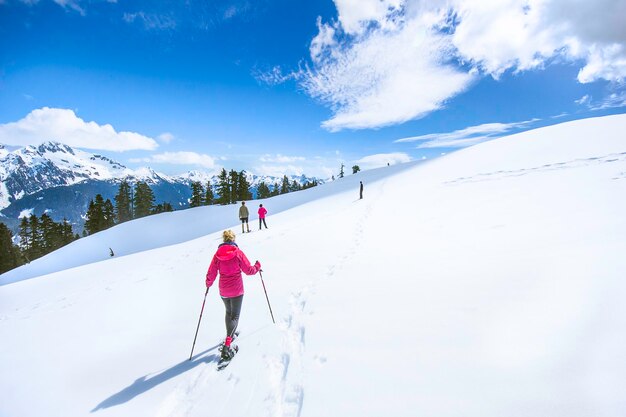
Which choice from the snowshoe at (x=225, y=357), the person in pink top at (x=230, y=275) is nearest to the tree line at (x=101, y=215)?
the person in pink top at (x=230, y=275)

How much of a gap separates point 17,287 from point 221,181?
137ft

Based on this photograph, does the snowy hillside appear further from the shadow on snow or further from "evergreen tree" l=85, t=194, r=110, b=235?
"evergreen tree" l=85, t=194, r=110, b=235

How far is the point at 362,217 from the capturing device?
1691 centimetres

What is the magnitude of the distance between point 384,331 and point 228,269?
136 inches

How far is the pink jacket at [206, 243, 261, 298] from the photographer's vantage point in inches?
218

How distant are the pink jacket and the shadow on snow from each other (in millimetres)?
1438

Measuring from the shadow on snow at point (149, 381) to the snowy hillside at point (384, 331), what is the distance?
0.04 metres

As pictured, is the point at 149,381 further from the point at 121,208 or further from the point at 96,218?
the point at 121,208

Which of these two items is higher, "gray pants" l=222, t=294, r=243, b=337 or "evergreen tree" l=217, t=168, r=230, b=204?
"evergreen tree" l=217, t=168, r=230, b=204

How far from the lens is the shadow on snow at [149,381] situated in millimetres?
4605

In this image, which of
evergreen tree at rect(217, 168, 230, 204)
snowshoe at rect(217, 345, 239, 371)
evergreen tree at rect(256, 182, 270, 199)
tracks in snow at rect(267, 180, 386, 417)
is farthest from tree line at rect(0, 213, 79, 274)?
tracks in snow at rect(267, 180, 386, 417)

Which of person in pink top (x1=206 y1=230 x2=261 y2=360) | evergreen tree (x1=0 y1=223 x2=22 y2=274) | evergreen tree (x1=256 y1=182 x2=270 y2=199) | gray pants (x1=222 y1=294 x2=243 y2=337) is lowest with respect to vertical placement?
evergreen tree (x1=0 y1=223 x2=22 y2=274)

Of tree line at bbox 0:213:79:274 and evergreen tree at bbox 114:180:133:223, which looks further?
evergreen tree at bbox 114:180:133:223

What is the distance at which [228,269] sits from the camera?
5.55m
